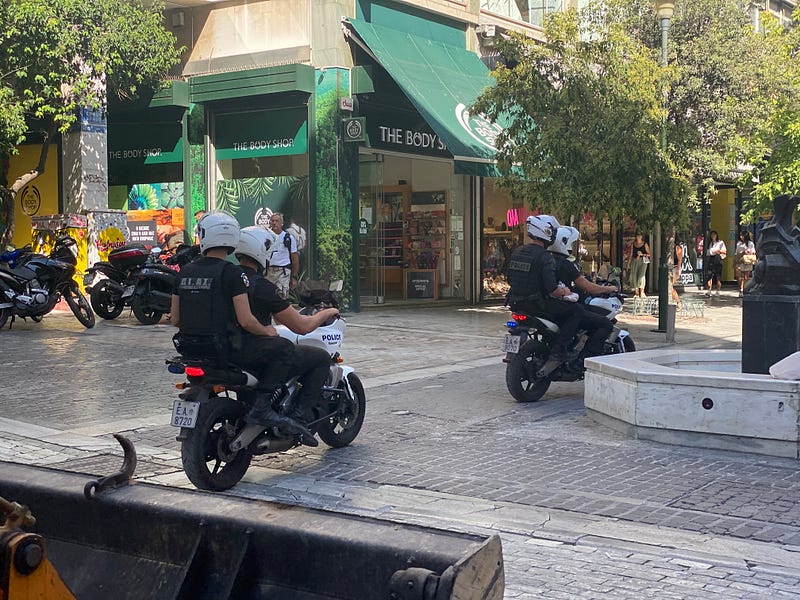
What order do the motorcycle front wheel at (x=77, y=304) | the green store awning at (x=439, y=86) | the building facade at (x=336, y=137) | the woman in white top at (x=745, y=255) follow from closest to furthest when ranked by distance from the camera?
the motorcycle front wheel at (x=77, y=304) → the green store awning at (x=439, y=86) → the building facade at (x=336, y=137) → the woman in white top at (x=745, y=255)

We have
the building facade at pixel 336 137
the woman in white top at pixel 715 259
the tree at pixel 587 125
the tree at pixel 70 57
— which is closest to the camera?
the tree at pixel 587 125

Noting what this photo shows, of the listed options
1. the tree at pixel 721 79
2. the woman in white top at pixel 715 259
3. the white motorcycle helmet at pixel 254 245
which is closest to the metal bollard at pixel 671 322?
the tree at pixel 721 79

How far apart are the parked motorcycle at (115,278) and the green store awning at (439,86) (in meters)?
5.73

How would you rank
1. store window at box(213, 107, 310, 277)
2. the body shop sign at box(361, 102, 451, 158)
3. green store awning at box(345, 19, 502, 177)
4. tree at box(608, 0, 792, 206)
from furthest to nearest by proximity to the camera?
tree at box(608, 0, 792, 206), the body shop sign at box(361, 102, 451, 158), store window at box(213, 107, 310, 277), green store awning at box(345, 19, 502, 177)

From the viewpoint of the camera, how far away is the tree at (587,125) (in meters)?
15.8

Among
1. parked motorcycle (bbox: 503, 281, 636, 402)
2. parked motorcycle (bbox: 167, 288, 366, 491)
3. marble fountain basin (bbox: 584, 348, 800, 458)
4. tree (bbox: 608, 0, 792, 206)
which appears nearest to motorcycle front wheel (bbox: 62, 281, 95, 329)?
parked motorcycle (bbox: 503, 281, 636, 402)

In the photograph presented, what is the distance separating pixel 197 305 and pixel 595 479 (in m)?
2.84

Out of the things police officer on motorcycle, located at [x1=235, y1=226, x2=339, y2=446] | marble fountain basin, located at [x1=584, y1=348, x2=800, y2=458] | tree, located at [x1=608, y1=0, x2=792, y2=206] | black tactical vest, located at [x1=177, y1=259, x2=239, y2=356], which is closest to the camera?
black tactical vest, located at [x1=177, y1=259, x2=239, y2=356]

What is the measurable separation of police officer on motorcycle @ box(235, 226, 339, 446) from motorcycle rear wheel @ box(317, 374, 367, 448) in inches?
23.4

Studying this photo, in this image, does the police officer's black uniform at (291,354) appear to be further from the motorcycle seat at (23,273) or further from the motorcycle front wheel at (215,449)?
the motorcycle seat at (23,273)

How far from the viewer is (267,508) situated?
2764 millimetres

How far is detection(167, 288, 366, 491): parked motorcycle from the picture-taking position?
19.7 ft

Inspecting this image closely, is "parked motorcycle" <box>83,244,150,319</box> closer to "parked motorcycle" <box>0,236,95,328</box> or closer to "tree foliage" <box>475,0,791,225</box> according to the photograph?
"parked motorcycle" <box>0,236,95,328</box>

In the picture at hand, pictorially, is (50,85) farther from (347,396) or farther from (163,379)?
(347,396)
